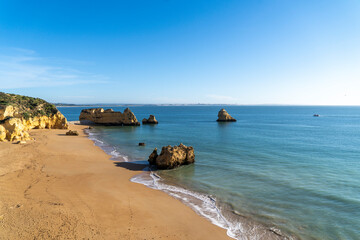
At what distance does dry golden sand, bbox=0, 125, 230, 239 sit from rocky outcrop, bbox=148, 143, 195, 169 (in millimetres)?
2888

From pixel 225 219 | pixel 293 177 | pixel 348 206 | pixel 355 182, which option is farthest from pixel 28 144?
pixel 355 182

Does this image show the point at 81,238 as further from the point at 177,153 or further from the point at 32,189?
the point at 177,153

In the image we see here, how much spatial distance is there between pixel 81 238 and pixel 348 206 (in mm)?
16314

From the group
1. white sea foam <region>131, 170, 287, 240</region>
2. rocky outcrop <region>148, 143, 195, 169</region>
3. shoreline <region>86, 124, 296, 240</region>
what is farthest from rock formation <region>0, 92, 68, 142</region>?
white sea foam <region>131, 170, 287, 240</region>

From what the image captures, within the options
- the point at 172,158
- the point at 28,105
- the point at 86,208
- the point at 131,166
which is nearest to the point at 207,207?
the point at 86,208

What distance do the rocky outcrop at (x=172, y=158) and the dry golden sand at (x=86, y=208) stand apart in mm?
2888

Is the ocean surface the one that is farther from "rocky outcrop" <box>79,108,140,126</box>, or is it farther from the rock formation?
"rocky outcrop" <box>79,108,140,126</box>

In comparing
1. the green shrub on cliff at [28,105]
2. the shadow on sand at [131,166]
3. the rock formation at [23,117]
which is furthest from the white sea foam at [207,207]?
the green shrub on cliff at [28,105]

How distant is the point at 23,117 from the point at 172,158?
117 feet

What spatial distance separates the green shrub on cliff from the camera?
41.3 m

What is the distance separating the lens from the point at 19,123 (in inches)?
1251

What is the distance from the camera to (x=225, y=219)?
12406 millimetres

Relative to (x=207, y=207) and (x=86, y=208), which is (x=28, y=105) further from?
(x=207, y=207)

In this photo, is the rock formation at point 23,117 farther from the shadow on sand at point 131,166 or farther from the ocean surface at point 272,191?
the shadow on sand at point 131,166
